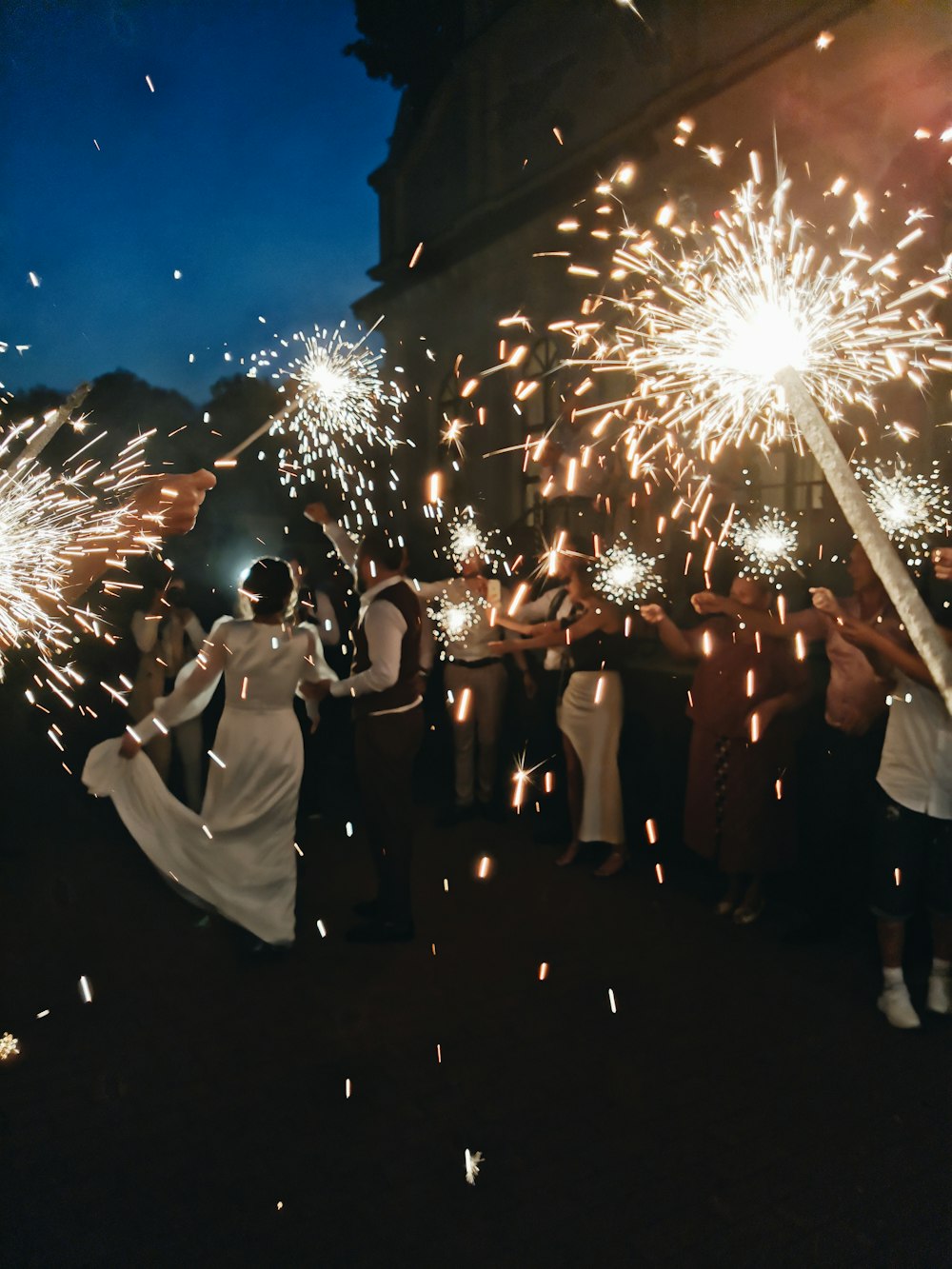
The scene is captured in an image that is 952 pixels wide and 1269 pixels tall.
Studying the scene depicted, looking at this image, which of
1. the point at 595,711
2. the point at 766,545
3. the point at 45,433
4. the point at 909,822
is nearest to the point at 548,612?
the point at 595,711

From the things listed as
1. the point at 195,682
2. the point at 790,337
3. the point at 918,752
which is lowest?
the point at 918,752

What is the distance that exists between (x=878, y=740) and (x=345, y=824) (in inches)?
167

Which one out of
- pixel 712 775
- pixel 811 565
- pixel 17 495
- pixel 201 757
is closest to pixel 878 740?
→ pixel 712 775

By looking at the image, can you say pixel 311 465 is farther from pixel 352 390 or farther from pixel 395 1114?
pixel 395 1114

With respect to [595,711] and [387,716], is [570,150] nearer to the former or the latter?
[595,711]

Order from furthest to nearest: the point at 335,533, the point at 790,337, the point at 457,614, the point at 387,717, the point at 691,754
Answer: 1. the point at 457,614
2. the point at 335,533
3. the point at 691,754
4. the point at 387,717
5. the point at 790,337

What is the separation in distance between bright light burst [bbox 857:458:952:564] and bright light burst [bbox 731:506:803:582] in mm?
703

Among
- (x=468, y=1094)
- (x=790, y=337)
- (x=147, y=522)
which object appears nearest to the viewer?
(x=147, y=522)

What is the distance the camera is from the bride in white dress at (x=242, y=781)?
16.5ft

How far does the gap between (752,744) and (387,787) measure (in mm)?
2075

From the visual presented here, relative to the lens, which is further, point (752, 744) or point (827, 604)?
point (752, 744)

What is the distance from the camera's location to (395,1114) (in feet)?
11.9

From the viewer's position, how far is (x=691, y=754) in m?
6.02

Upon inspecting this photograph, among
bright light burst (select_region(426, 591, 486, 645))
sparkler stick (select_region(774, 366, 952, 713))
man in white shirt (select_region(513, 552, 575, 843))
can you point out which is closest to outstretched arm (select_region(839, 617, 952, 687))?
sparkler stick (select_region(774, 366, 952, 713))
